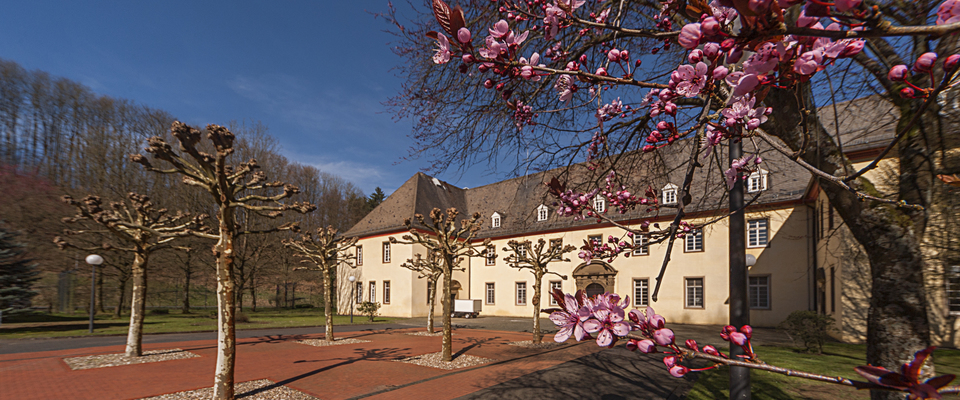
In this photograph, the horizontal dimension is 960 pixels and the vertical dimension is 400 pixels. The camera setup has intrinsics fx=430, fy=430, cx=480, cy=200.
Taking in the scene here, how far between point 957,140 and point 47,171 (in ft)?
122

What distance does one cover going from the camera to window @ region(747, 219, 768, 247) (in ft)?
76.8

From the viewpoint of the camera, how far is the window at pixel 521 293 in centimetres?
3250

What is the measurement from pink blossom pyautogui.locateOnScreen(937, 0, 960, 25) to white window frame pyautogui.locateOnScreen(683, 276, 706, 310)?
26720 millimetres

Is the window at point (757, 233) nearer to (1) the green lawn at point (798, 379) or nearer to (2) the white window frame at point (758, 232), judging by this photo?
(2) the white window frame at point (758, 232)

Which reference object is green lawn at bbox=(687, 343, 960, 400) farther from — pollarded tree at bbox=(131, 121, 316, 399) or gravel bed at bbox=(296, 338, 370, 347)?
gravel bed at bbox=(296, 338, 370, 347)

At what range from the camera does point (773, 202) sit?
2270cm

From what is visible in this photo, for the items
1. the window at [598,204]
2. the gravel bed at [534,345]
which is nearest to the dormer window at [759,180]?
the window at [598,204]

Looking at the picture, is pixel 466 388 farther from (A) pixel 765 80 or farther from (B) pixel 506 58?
(A) pixel 765 80

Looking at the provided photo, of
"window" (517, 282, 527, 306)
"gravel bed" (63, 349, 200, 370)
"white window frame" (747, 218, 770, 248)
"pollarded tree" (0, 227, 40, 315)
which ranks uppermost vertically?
"white window frame" (747, 218, 770, 248)

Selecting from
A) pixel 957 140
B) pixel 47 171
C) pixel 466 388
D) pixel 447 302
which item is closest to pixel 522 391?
pixel 466 388

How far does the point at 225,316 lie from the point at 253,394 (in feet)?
5.97

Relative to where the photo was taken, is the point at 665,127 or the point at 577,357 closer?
the point at 665,127

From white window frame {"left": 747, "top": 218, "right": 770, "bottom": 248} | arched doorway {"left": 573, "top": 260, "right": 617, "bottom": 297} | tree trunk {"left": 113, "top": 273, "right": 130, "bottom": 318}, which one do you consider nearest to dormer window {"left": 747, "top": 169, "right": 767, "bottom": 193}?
white window frame {"left": 747, "top": 218, "right": 770, "bottom": 248}

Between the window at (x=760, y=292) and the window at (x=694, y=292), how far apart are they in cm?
262
